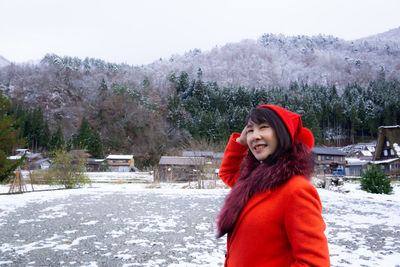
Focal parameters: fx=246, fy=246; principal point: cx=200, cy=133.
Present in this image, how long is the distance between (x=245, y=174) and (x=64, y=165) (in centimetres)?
1911

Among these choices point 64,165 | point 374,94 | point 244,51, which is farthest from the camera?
point 244,51

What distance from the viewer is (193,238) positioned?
5496mm

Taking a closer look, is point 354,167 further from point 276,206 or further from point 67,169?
point 276,206

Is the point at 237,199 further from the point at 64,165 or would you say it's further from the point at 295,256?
the point at 64,165

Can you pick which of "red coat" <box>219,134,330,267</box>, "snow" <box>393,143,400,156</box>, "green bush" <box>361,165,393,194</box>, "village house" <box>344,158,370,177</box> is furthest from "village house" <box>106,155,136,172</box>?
"red coat" <box>219,134,330,267</box>

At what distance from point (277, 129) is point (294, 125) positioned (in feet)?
0.36

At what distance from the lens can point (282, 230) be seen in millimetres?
1134

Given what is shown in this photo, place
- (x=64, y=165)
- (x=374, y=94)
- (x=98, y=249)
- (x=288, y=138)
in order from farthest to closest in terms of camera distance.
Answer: (x=374, y=94) < (x=64, y=165) < (x=98, y=249) < (x=288, y=138)

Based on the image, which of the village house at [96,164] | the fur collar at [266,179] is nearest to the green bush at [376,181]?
the fur collar at [266,179]

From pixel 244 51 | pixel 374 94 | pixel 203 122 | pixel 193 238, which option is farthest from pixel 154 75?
pixel 193 238

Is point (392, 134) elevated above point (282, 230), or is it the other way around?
point (392, 134)

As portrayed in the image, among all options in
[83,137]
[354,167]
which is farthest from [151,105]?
[354,167]

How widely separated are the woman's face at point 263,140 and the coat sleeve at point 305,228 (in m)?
0.26

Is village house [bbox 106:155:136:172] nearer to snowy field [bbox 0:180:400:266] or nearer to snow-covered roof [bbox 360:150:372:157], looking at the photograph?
snowy field [bbox 0:180:400:266]
